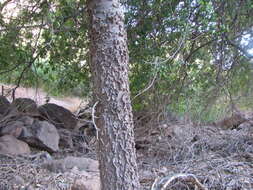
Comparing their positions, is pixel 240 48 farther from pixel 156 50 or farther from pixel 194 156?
pixel 194 156

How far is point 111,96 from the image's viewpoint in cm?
235

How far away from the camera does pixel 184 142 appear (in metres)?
4.81

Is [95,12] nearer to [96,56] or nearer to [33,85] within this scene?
[96,56]

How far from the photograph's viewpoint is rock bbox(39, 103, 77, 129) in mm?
6801

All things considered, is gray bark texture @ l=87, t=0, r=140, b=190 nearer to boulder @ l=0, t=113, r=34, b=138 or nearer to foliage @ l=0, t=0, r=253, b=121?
foliage @ l=0, t=0, r=253, b=121

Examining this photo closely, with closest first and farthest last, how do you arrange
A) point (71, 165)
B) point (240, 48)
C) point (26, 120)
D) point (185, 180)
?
point (185, 180) < point (71, 165) < point (240, 48) < point (26, 120)

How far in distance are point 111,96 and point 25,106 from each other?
4595mm

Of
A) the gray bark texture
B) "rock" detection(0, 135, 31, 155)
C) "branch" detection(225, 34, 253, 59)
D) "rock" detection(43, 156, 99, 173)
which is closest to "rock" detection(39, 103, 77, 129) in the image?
"rock" detection(0, 135, 31, 155)

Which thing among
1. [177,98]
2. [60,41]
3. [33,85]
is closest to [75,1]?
[60,41]

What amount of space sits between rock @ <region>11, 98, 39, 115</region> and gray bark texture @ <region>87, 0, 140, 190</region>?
4.35 meters

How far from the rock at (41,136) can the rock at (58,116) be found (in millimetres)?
912

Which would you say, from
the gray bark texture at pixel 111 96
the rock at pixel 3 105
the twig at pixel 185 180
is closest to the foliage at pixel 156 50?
the rock at pixel 3 105

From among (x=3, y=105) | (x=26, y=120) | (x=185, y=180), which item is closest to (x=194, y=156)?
(x=185, y=180)

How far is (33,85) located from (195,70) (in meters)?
2.62
